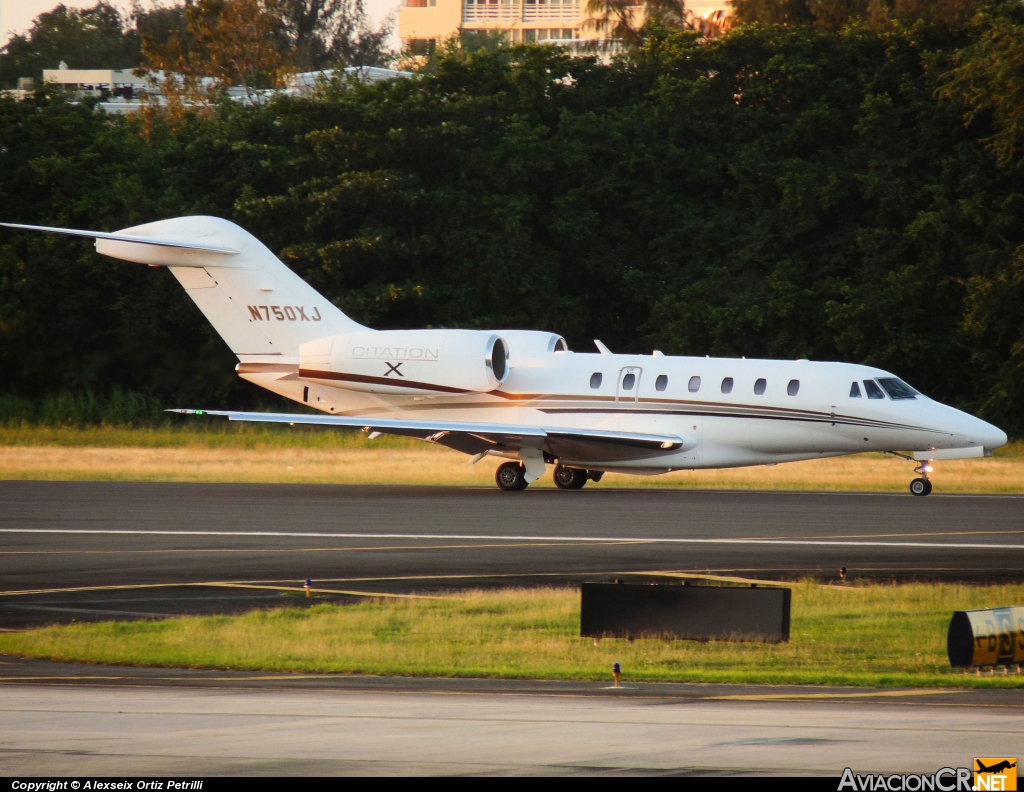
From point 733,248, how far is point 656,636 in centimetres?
3854

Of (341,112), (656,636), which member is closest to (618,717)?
(656,636)

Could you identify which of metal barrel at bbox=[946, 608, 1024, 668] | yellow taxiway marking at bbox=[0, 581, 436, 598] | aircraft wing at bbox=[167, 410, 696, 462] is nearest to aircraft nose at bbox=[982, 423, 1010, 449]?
aircraft wing at bbox=[167, 410, 696, 462]

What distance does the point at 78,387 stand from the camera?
131 ft

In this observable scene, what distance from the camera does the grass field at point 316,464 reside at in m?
31.4

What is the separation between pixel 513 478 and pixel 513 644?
17285 mm

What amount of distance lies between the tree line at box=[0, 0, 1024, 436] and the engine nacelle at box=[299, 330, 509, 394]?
12437 millimetres

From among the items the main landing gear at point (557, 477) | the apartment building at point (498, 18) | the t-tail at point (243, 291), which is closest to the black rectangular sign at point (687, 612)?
the main landing gear at point (557, 477)

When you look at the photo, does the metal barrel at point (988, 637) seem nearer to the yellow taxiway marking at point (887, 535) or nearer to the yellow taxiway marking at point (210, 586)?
the yellow taxiway marking at point (210, 586)

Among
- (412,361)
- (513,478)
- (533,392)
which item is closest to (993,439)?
(533,392)

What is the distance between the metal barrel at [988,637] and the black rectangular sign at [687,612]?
1.57 metres

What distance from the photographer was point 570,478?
29828 mm

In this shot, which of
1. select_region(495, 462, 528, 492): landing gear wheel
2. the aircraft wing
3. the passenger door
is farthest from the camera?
select_region(495, 462, 528, 492): landing gear wheel

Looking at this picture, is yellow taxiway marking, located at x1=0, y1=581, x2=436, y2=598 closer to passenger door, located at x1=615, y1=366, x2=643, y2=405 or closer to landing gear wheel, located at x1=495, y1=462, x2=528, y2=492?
landing gear wheel, located at x1=495, y1=462, x2=528, y2=492

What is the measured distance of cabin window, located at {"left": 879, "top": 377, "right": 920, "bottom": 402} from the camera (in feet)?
88.9
